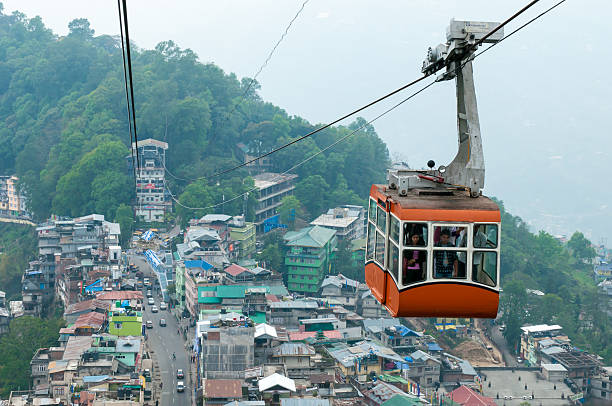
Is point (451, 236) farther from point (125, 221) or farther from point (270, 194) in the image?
point (270, 194)

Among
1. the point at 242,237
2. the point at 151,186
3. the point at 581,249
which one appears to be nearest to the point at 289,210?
the point at 242,237

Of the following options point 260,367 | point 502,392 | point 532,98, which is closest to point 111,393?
point 260,367

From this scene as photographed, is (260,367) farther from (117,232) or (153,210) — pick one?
(153,210)

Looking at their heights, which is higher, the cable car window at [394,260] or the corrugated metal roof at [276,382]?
the cable car window at [394,260]

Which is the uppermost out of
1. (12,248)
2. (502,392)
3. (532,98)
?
(532,98)

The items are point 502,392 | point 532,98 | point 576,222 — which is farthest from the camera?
point 532,98

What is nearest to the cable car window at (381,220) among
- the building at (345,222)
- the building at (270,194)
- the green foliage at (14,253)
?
the green foliage at (14,253)

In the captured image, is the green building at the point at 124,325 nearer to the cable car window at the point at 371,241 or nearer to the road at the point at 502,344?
the road at the point at 502,344
